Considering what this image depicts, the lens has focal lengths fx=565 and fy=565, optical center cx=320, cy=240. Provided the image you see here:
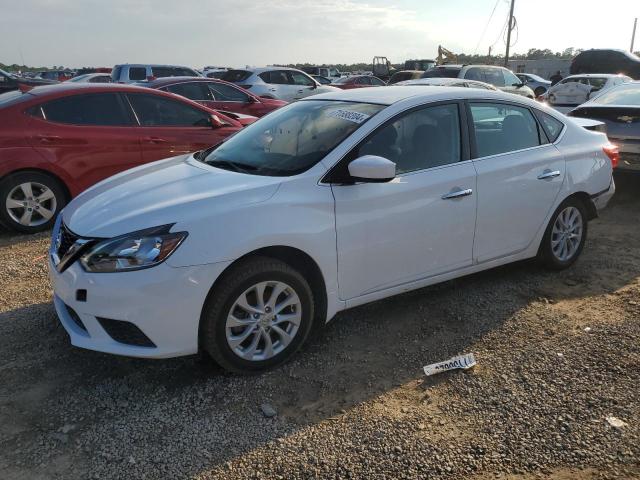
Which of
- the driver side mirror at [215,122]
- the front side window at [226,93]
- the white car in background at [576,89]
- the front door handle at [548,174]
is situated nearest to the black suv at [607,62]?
the white car in background at [576,89]

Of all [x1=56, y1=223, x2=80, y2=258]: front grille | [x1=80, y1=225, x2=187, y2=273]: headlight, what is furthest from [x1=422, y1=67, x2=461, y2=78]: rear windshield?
[x1=80, y1=225, x2=187, y2=273]: headlight

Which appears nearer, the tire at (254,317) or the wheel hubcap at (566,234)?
the tire at (254,317)

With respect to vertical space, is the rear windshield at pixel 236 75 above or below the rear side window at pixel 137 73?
below

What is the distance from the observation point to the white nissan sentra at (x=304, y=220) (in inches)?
118

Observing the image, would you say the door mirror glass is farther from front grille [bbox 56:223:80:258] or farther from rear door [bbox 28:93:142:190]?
rear door [bbox 28:93:142:190]

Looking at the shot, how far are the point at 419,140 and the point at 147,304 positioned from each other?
6.90 feet

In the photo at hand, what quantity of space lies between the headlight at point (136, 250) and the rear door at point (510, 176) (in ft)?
7.26

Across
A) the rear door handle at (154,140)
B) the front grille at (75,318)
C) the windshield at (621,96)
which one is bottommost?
the front grille at (75,318)

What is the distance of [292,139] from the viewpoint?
3.92 m

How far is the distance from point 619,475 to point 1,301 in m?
4.26

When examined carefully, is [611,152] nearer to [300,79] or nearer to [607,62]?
[300,79]

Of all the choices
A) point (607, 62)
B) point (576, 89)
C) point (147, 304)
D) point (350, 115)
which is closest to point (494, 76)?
point (576, 89)

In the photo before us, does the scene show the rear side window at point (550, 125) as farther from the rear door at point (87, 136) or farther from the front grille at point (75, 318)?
the rear door at point (87, 136)

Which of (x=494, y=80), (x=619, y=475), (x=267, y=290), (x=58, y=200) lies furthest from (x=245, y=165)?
(x=494, y=80)
